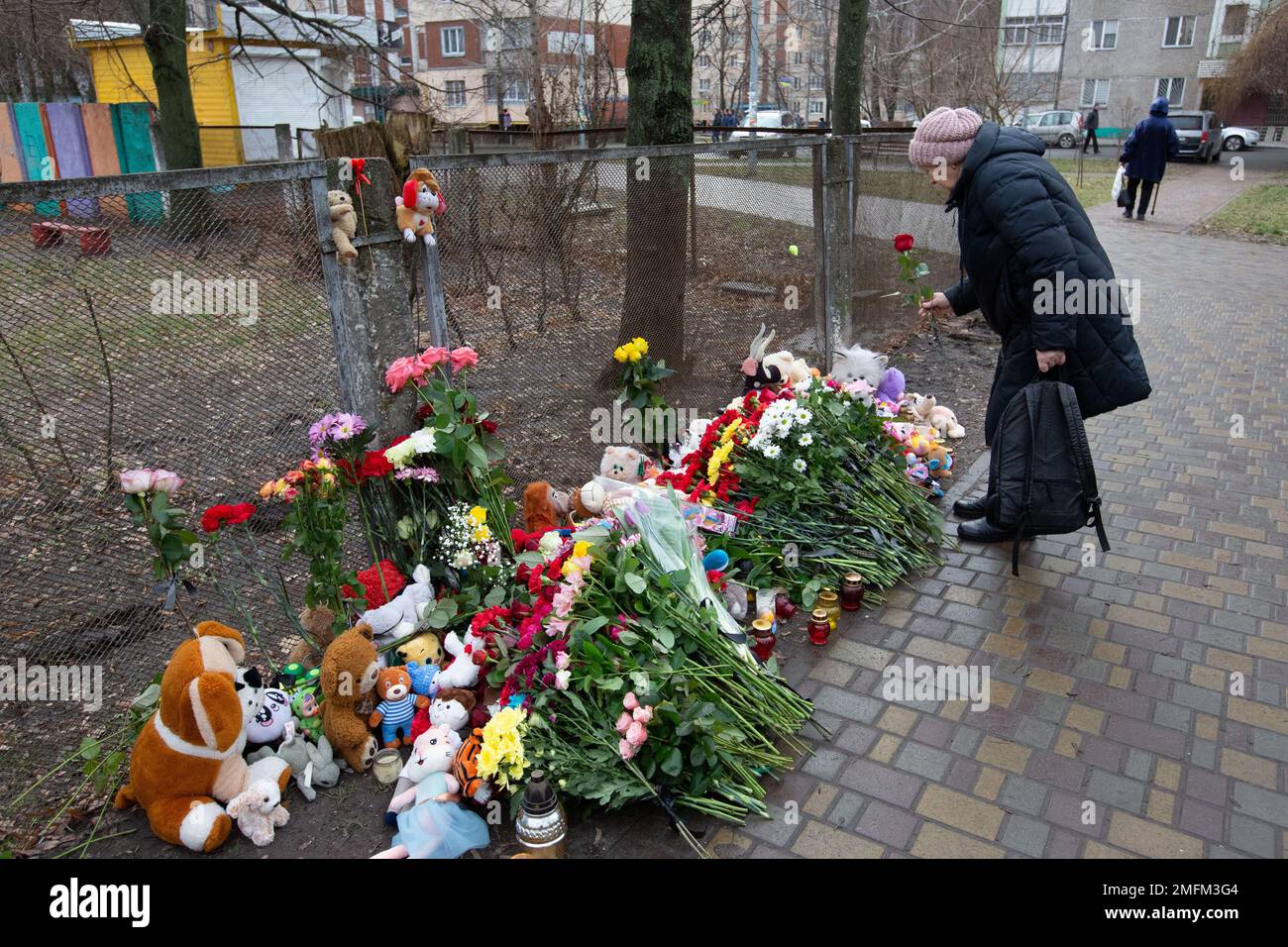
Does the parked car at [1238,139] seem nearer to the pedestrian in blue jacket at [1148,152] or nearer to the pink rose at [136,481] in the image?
the pedestrian in blue jacket at [1148,152]

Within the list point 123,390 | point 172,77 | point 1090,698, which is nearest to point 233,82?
point 172,77

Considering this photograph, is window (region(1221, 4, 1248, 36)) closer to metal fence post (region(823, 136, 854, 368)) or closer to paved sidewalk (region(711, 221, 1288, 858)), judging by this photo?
metal fence post (region(823, 136, 854, 368))

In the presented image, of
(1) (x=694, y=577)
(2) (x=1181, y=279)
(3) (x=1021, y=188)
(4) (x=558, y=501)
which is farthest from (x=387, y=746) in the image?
(2) (x=1181, y=279)

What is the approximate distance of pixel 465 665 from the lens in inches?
130

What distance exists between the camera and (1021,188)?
3.86 m

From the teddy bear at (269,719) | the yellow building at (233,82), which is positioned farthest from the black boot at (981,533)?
the yellow building at (233,82)

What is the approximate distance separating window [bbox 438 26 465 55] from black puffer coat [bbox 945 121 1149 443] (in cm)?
5320

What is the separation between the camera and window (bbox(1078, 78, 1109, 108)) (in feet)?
154

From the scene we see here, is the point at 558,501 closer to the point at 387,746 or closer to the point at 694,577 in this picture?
the point at 694,577

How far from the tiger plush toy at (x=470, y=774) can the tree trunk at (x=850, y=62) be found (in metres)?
9.17

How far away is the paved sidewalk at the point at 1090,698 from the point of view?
2.78 meters

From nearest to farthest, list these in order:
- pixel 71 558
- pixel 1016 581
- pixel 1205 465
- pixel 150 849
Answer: pixel 150 849, pixel 71 558, pixel 1016 581, pixel 1205 465

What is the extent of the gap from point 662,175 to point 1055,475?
275 centimetres
